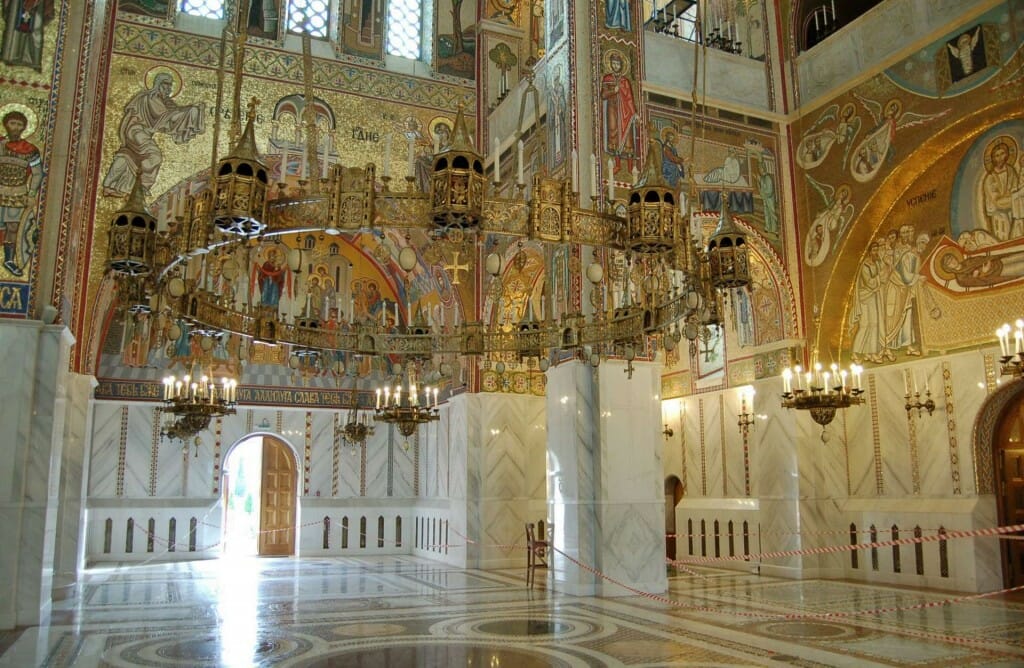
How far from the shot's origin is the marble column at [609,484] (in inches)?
494

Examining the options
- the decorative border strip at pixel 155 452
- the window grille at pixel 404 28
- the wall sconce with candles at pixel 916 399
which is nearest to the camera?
the wall sconce with candles at pixel 916 399

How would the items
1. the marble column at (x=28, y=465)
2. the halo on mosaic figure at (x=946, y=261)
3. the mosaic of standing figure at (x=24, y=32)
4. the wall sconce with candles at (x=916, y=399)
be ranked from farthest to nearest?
1. the wall sconce with candles at (x=916, y=399)
2. the halo on mosaic figure at (x=946, y=261)
3. the mosaic of standing figure at (x=24, y=32)
4. the marble column at (x=28, y=465)

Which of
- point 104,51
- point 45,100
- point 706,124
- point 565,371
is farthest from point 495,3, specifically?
point 45,100

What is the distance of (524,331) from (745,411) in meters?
8.43

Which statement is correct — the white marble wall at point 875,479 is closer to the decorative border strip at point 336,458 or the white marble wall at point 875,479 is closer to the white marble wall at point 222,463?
the white marble wall at point 222,463

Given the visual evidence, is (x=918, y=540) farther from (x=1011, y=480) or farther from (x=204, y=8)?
(x=204, y=8)

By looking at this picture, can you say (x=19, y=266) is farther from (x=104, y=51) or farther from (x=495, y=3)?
(x=495, y=3)

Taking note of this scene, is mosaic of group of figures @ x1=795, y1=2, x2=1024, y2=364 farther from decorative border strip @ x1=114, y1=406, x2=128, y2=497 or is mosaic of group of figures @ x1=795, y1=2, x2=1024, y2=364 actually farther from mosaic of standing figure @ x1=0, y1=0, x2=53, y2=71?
decorative border strip @ x1=114, y1=406, x2=128, y2=497

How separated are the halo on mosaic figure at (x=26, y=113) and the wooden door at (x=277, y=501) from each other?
1295 centimetres

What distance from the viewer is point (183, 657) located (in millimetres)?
8000

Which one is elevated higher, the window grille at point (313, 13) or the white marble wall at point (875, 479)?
the window grille at point (313, 13)

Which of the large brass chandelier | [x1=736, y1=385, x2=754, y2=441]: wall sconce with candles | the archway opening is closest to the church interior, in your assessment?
the large brass chandelier

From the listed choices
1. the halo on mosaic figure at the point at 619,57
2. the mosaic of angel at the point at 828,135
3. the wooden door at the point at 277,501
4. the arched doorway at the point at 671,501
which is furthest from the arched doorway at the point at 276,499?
the mosaic of angel at the point at 828,135

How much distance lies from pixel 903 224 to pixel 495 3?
379 inches
